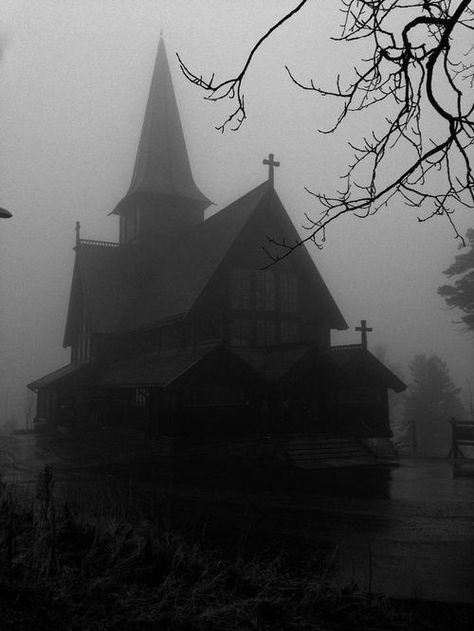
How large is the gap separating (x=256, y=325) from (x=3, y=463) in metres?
13.3

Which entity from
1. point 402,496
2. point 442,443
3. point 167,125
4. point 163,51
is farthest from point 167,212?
point 442,443

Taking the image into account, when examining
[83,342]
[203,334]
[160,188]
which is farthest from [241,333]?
[160,188]

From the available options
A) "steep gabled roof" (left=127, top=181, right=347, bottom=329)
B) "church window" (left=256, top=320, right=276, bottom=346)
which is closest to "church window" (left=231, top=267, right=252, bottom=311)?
"church window" (left=256, top=320, right=276, bottom=346)

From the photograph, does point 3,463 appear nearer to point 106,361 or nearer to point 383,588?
point 106,361

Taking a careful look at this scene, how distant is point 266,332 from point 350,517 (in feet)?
56.8

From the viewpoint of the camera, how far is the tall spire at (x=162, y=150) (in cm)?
4034

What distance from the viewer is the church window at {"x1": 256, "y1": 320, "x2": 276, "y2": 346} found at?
28.9 m

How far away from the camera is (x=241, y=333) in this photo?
28500mm

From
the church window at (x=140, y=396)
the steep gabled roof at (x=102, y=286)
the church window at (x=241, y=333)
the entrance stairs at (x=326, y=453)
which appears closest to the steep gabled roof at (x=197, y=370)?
the church window at (x=140, y=396)

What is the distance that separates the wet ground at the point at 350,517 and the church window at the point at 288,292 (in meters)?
11.0

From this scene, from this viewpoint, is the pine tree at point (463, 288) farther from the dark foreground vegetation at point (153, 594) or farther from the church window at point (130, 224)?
the dark foreground vegetation at point (153, 594)

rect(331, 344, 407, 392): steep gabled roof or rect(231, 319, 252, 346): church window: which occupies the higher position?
rect(231, 319, 252, 346): church window

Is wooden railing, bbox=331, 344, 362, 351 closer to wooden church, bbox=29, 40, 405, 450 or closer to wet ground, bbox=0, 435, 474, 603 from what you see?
wooden church, bbox=29, 40, 405, 450

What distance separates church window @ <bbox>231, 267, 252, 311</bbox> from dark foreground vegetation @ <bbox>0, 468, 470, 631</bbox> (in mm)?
21140
